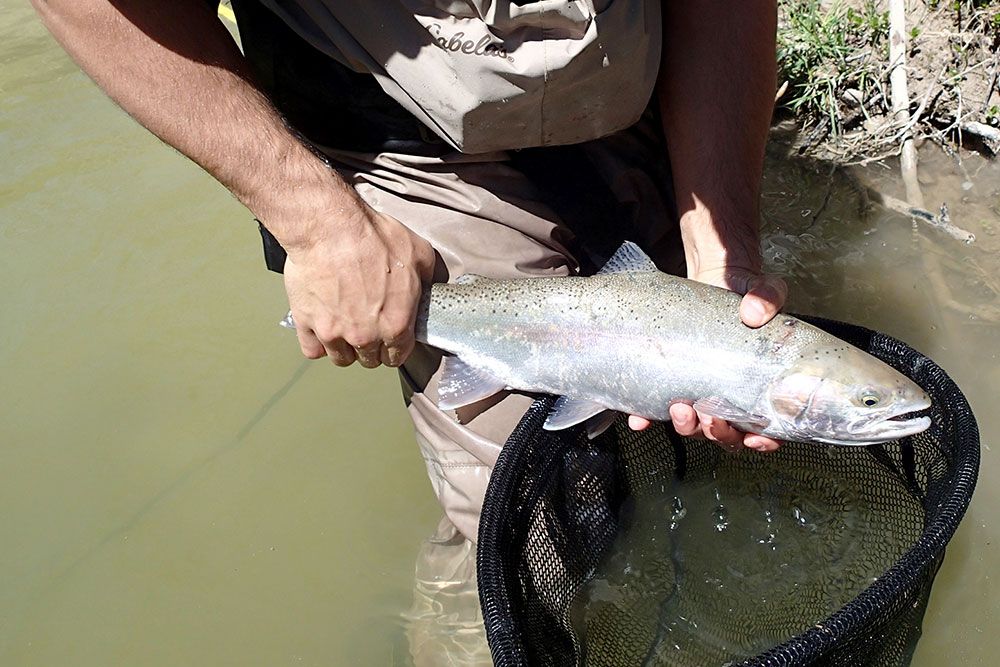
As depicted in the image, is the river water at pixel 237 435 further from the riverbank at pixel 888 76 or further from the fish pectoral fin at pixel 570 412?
the fish pectoral fin at pixel 570 412

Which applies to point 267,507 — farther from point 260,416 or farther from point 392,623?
point 392,623

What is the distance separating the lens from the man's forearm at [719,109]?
→ 2418 millimetres

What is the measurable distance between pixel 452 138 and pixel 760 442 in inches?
39.1

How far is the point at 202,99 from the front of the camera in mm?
2047

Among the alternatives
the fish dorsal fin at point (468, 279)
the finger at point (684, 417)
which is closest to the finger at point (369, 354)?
the fish dorsal fin at point (468, 279)

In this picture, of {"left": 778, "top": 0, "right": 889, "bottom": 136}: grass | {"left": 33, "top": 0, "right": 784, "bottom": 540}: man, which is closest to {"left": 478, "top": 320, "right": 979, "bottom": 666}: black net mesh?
{"left": 33, "top": 0, "right": 784, "bottom": 540}: man

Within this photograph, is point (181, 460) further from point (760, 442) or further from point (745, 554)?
point (760, 442)

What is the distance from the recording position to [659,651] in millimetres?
2350

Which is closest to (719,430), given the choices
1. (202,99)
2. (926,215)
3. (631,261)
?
(631,261)

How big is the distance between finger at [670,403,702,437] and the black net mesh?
32 cm

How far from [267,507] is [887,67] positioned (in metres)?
2.90

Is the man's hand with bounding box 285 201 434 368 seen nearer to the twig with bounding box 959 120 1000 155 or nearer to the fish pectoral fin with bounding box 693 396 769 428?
the fish pectoral fin with bounding box 693 396 769 428

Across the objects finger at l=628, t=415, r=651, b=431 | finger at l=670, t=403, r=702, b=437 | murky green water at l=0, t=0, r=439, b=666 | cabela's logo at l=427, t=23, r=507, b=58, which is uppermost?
cabela's logo at l=427, t=23, r=507, b=58

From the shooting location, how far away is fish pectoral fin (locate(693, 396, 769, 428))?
201 cm
